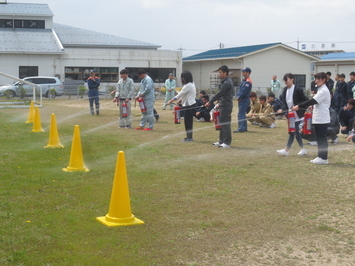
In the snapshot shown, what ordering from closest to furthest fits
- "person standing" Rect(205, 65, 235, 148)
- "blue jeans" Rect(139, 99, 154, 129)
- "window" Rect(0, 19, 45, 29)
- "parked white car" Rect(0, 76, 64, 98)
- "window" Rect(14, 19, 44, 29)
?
"person standing" Rect(205, 65, 235, 148), "blue jeans" Rect(139, 99, 154, 129), "parked white car" Rect(0, 76, 64, 98), "window" Rect(0, 19, 45, 29), "window" Rect(14, 19, 44, 29)

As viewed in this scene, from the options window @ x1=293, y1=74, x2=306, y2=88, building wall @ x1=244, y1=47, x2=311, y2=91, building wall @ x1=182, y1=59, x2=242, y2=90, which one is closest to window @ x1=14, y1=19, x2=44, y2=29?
building wall @ x1=182, y1=59, x2=242, y2=90

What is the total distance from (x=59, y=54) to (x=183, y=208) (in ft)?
138

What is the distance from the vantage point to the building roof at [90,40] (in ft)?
175

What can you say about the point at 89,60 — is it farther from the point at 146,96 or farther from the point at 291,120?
the point at 291,120

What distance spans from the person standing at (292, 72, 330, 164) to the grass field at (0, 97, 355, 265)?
1.15 feet

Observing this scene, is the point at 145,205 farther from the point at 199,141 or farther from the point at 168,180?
the point at 199,141

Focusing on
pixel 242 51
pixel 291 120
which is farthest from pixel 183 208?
pixel 242 51

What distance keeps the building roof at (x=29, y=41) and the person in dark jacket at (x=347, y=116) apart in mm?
36523

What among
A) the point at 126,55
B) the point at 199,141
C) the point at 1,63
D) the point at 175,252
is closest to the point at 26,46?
the point at 1,63

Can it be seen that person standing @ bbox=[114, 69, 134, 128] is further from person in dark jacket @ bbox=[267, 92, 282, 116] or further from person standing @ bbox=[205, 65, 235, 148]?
person standing @ bbox=[205, 65, 235, 148]

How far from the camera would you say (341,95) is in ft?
57.5

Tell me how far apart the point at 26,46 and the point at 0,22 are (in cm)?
581

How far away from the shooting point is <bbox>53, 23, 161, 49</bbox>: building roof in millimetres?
53222

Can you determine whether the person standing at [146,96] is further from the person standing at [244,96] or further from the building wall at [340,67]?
the building wall at [340,67]
